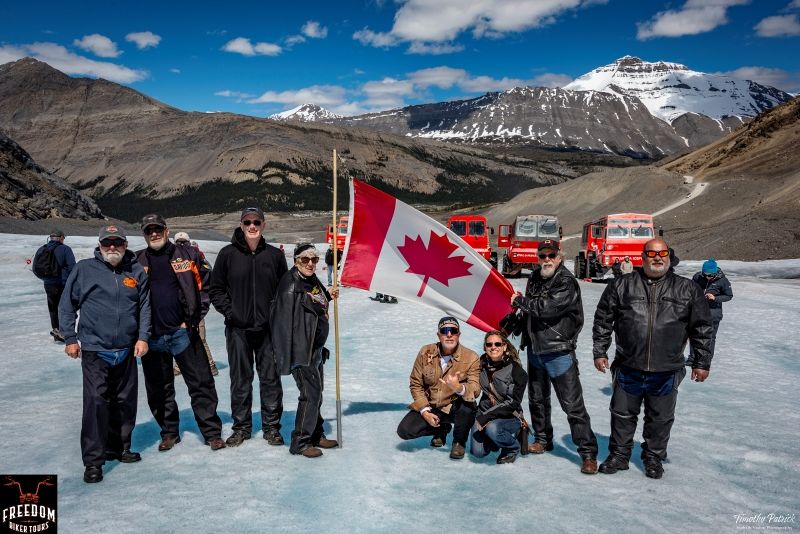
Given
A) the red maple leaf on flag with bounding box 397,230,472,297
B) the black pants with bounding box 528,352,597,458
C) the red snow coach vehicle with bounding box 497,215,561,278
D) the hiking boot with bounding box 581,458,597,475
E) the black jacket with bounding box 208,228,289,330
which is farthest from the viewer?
the red snow coach vehicle with bounding box 497,215,561,278

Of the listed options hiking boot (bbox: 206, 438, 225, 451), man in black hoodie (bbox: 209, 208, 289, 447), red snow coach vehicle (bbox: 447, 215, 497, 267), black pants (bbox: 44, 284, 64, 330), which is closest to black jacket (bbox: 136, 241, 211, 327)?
man in black hoodie (bbox: 209, 208, 289, 447)

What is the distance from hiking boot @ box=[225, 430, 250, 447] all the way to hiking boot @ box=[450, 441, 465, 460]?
6.45 ft

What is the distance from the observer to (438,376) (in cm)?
569

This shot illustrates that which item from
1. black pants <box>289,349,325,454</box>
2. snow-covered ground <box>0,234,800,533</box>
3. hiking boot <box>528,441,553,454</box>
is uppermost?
black pants <box>289,349,325,454</box>

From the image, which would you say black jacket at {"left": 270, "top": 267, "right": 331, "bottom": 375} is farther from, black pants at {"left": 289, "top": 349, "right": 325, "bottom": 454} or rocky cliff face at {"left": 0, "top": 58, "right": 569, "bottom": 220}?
rocky cliff face at {"left": 0, "top": 58, "right": 569, "bottom": 220}

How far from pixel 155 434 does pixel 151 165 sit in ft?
558

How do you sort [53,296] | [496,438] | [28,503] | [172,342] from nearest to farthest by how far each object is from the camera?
[28,503] < [496,438] < [172,342] < [53,296]

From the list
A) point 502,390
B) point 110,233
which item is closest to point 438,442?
point 502,390

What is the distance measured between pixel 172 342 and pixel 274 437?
1297mm

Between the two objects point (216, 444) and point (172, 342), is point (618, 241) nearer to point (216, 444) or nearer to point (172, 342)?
point (216, 444)

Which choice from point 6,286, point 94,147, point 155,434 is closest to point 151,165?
point 94,147

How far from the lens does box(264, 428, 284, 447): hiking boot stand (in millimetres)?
5785

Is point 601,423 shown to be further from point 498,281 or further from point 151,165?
point 151,165

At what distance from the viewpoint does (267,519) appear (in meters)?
4.39
